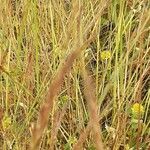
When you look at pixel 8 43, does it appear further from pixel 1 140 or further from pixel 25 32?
pixel 1 140

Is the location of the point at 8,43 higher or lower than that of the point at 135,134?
higher

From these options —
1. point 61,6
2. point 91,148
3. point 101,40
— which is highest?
point 61,6

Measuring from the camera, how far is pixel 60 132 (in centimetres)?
107

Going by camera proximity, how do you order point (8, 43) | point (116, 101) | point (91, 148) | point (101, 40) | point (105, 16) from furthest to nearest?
point (105, 16)
point (101, 40)
point (8, 43)
point (116, 101)
point (91, 148)

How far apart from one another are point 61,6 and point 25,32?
0.15 m

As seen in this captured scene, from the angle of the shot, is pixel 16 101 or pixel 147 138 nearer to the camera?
pixel 147 138

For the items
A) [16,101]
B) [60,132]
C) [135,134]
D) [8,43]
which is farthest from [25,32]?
[135,134]

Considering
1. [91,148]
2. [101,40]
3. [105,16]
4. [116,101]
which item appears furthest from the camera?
[105,16]

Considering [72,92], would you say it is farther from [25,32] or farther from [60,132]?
[25,32]

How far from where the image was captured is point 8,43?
1210mm

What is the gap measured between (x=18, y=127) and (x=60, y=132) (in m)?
0.11

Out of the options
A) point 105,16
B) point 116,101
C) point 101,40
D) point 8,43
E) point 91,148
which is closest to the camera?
point 91,148

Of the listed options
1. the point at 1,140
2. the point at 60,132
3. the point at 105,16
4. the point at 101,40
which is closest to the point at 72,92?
the point at 60,132

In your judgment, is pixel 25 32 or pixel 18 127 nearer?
pixel 18 127
